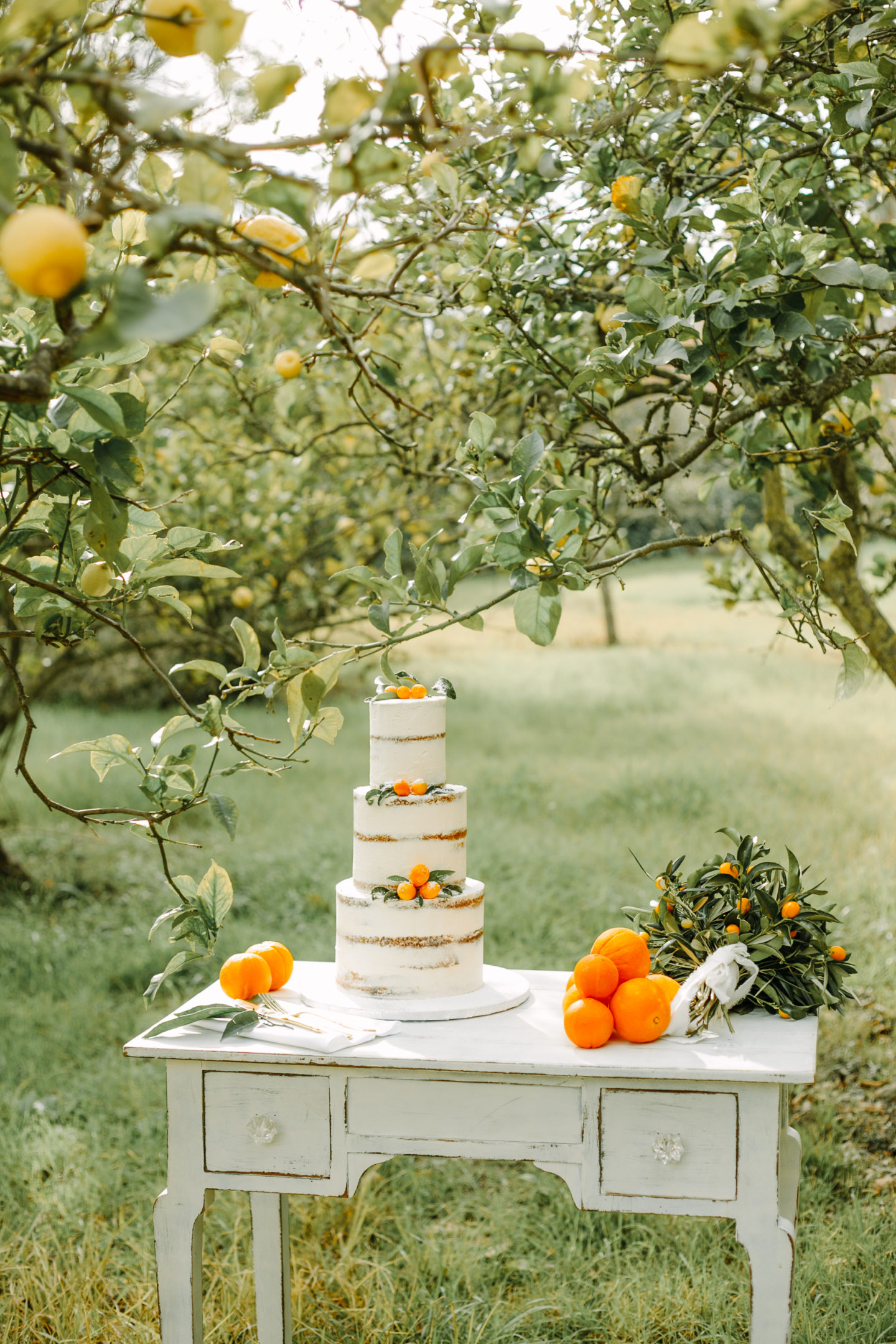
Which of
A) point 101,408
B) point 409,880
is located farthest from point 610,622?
point 101,408

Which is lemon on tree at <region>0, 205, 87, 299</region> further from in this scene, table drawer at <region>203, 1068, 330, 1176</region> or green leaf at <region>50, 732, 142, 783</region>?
table drawer at <region>203, 1068, 330, 1176</region>

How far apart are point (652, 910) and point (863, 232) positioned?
134 cm

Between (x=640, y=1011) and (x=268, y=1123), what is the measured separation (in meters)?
0.56

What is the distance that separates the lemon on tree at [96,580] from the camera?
1.28 m

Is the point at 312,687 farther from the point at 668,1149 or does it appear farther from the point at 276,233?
the point at 668,1149

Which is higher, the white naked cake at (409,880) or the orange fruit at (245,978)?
the white naked cake at (409,880)

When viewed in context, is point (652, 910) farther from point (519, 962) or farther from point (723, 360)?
point (519, 962)

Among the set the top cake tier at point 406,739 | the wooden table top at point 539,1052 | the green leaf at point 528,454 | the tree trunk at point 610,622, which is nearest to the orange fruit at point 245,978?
the wooden table top at point 539,1052

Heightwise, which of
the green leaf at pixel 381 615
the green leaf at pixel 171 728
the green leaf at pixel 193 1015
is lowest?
the green leaf at pixel 193 1015

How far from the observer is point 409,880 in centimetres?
174

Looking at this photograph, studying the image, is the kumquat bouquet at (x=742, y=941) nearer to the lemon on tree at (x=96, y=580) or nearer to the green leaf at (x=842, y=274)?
the green leaf at (x=842, y=274)

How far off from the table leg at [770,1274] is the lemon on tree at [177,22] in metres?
1.50

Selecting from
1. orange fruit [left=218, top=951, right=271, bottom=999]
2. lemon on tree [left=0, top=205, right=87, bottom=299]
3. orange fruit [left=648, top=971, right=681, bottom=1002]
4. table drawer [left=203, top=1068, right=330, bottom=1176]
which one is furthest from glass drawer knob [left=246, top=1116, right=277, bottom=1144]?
lemon on tree [left=0, top=205, right=87, bottom=299]

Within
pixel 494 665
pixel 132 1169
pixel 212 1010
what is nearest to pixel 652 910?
pixel 212 1010
